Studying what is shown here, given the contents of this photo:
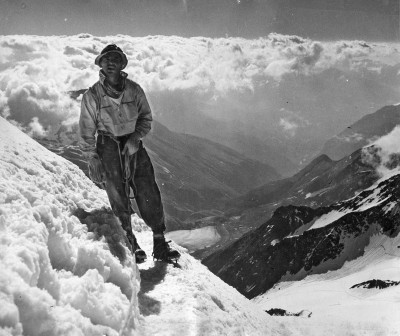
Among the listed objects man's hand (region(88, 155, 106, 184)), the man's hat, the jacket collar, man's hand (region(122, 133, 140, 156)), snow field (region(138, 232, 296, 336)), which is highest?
the man's hat

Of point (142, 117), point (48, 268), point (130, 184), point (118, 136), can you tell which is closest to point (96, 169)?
point (118, 136)

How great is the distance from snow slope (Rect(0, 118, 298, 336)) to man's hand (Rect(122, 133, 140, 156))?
1264mm

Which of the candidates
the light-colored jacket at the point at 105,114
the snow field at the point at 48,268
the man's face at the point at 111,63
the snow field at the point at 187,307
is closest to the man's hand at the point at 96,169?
the light-colored jacket at the point at 105,114

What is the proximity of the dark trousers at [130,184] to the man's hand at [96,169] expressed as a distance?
0.10m

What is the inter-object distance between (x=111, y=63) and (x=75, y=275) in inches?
159

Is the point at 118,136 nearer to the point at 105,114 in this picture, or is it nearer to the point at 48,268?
the point at 105,114

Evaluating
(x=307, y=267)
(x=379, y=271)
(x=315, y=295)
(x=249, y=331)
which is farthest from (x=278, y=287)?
(x=249, y=331)

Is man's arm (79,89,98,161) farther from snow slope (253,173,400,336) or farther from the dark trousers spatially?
snow slope (253,173,400,336)

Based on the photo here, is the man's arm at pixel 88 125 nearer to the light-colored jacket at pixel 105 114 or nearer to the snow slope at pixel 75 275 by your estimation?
the light-colored jacket at pixel 105 114

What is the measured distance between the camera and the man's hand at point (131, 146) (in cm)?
789

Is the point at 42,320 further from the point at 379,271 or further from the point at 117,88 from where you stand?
the point at 379,271

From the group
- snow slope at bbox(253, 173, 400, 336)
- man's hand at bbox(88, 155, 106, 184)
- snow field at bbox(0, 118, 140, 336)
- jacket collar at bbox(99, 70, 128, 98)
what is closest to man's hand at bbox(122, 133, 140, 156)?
man's hand at bbox(88, 155, 106, 184)

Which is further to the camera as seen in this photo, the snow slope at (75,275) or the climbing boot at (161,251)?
the climbing boot at (161,251)

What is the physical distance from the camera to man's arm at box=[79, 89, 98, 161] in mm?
7504
